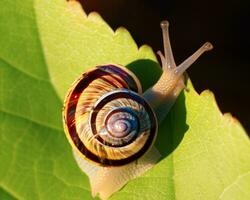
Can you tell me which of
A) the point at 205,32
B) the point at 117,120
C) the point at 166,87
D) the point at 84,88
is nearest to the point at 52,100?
the point at 84,88

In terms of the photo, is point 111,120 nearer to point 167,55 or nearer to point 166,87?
point 166,87

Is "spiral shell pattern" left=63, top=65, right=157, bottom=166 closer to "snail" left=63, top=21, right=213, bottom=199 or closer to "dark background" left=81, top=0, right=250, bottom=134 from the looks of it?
"snail" left=63, top=21, right=213, bottom=199

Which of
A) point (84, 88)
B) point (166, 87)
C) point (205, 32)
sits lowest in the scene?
point (205, 32)

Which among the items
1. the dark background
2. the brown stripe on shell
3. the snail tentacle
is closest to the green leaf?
the brown stripe on shell

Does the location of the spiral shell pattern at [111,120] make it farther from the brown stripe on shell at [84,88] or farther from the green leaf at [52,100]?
the green leaf at [52,100]

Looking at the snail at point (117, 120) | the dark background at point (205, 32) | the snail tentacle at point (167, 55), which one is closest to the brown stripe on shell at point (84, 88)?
the snail at point (117, 120)

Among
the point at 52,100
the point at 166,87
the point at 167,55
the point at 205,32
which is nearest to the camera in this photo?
the point at 52,100

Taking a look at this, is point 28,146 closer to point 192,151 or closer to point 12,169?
point 12,169
